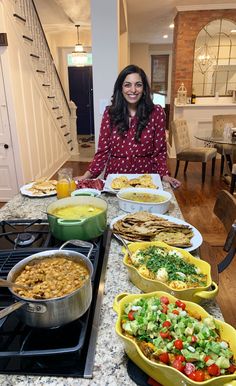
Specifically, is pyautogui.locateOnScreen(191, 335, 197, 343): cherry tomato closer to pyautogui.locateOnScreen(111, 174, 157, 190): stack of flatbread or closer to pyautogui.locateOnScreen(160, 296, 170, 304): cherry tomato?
pyautogui.locateOnScreen(160, 296, 170, 304): cherry tomato

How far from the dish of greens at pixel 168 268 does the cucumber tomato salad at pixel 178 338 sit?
100mm

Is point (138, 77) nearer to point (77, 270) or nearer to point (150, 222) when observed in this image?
point (150, 222)

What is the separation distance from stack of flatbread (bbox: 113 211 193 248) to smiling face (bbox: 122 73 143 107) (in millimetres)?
1024

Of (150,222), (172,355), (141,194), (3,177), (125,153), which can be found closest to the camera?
(172,355)

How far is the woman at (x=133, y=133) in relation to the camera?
187cm

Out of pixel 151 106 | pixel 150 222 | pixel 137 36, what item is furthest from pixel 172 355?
pixel 137 36

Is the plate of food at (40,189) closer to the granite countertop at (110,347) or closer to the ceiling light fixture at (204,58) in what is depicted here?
the granite countertop at (110,347)

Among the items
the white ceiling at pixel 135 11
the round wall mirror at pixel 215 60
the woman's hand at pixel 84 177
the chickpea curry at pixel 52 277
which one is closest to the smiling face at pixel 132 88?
the woman's hand at pixel 84 177

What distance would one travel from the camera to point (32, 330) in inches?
25.6

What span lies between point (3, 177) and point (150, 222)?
10.5 ft

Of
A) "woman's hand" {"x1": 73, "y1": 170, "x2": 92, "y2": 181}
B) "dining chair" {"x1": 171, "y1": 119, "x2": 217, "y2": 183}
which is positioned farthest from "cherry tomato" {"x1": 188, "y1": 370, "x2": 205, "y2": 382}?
"dining chair" {"x1": 171, "y1": 119, "x2": 217, "y2": 183}

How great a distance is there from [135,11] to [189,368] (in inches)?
255

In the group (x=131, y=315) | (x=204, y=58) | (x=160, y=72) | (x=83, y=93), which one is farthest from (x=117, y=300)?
(x=160, y=72)

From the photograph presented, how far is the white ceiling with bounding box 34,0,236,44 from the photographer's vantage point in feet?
16.3
